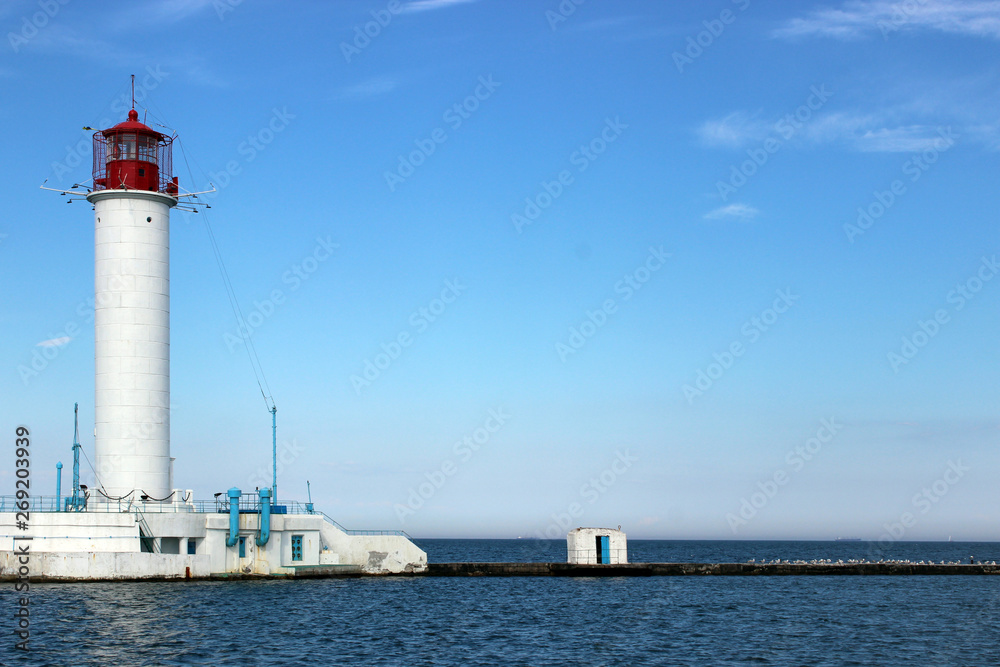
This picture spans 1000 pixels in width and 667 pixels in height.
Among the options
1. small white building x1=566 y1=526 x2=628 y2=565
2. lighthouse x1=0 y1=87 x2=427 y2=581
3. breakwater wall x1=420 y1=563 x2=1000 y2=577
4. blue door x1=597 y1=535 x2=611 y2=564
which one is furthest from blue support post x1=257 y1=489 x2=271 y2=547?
blue door x1=597 y1=535 x2=611 y2=564

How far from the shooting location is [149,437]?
4812 cm

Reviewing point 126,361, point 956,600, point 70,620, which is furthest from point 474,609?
point 956,600

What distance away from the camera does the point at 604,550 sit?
6066cm

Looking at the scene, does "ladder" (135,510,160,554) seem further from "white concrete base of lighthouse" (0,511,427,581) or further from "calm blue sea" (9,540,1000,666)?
"calm blue sea" (9,540,1000,666)

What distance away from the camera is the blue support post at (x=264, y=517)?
50188 mm

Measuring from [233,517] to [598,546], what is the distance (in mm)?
22368

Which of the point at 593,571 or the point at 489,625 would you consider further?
the point at 593,571

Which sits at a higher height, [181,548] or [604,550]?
[181,548]

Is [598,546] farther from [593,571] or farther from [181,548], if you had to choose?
[181,548]

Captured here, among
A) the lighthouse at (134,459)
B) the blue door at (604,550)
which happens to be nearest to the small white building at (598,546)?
the blue door at (604,550)

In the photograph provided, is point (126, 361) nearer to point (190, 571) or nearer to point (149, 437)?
point (149, 437)

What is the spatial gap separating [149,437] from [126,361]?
3740 mm

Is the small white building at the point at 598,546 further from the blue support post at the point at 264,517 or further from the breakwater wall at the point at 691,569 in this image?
the blue support post at the point at 264,517

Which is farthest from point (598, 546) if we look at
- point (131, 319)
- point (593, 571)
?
point (131, 319)
